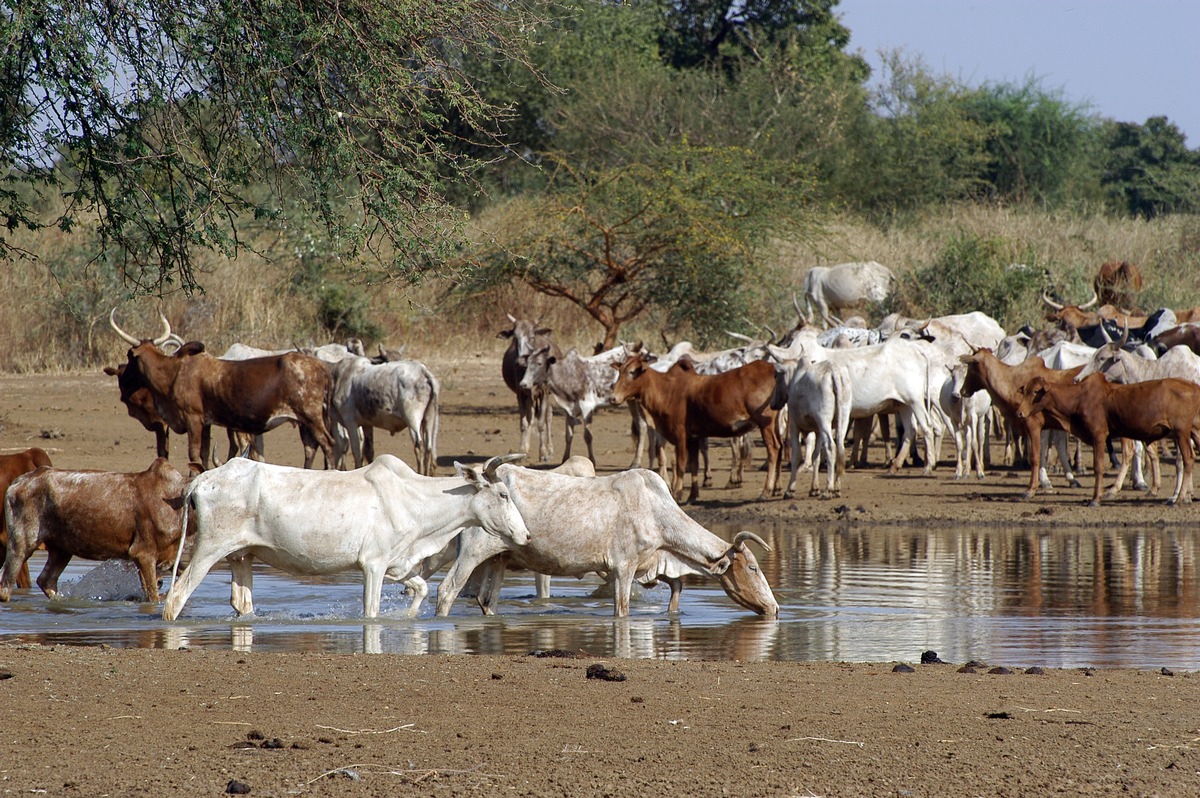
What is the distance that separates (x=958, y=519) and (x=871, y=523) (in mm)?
883

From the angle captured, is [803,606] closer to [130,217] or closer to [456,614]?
[456,614]

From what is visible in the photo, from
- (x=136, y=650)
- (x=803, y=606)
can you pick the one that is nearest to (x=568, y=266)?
(x=803, y=606)

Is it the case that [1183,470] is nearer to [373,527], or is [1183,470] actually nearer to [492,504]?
[492,504]

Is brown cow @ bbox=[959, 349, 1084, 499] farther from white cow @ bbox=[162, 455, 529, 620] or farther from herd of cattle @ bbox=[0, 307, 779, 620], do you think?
white cow @ bbox=[162, 455, 529, 620]

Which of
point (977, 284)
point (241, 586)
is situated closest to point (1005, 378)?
point (977, 284)

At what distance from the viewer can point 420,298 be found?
33.9 meters

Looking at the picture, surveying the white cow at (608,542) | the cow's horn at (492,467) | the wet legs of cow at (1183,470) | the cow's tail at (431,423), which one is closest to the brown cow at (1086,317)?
the wet legs of cow at (1183,470)

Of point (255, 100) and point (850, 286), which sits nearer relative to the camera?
point (255, 100)

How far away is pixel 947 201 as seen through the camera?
4481 cm

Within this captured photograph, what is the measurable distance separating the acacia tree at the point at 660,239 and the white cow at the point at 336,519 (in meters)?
16.3

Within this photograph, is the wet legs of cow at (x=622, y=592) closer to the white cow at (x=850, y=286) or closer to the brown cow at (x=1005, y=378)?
the brown cow at (x=1005, y=378)

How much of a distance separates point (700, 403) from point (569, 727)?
12097mm

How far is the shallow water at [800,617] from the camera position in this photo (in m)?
9.29

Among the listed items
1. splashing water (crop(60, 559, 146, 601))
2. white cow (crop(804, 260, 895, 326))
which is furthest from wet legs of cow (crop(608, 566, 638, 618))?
white cow (crop(804, 260, 895, 326))
